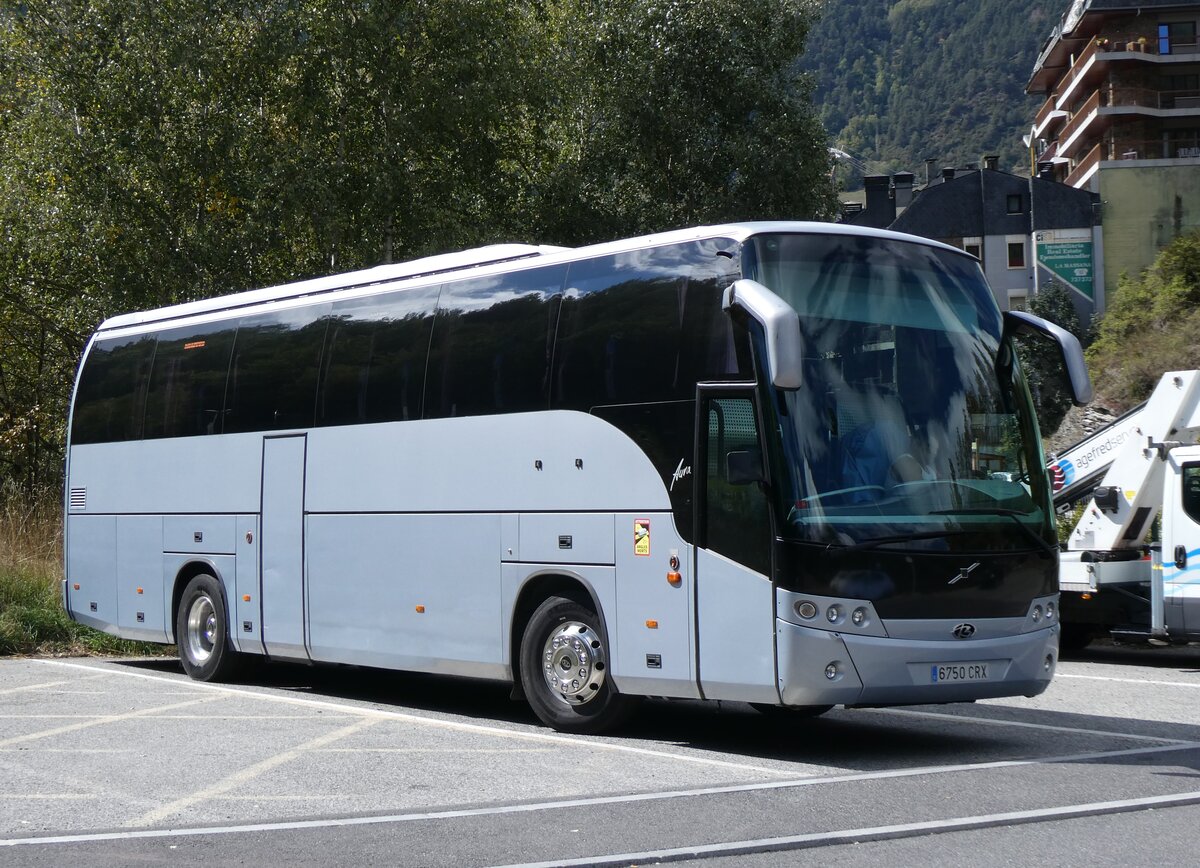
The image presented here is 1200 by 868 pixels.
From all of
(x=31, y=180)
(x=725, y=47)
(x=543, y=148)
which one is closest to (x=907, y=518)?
(x=31, y=180)

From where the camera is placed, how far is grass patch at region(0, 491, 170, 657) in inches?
701

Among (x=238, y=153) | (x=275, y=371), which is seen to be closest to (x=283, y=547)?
(x=275, y=371)

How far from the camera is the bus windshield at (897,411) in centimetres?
937

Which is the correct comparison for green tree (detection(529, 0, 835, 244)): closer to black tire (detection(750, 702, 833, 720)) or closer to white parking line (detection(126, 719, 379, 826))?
black tire (detection(750, 702, 833, 720))

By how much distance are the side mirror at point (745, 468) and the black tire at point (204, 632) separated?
7204 mm

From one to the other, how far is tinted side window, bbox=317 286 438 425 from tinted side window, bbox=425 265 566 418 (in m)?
0.24

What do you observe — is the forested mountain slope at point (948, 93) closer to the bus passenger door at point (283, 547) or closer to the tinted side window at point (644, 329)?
the bus passenger door at point (283, 547)

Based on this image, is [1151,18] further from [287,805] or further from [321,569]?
[287,805]

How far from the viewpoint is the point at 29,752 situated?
32.7ft

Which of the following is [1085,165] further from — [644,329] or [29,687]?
[644,329]

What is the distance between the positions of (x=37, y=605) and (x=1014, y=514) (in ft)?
42.4

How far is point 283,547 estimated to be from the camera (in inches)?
555

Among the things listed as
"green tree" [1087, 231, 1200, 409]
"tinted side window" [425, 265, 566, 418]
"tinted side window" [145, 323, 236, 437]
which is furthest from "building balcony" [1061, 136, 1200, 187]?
"tinted side window" [425, 265, 566, 418]

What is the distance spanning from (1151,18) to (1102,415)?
48772mm
